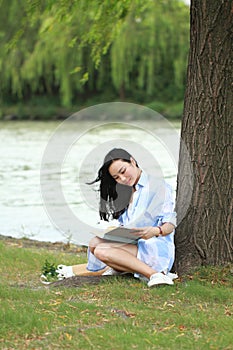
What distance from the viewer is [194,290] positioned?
167 inches

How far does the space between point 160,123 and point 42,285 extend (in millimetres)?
15535

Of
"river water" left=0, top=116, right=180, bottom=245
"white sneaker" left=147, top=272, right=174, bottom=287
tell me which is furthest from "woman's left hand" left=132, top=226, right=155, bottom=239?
"river water" left=0, top=116, right=180, bottom=245

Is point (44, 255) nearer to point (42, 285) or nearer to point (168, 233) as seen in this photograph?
point (42, 285)

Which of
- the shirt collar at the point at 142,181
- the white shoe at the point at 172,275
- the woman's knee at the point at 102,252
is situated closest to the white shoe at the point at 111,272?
the woman's knee at the point at 102,252

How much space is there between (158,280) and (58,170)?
357 inches

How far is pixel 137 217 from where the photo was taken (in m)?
4.54

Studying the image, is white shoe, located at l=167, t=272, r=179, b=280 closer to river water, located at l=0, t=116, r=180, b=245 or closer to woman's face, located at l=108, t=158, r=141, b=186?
woman's face, located at l=108, t=158, r=141, b=186

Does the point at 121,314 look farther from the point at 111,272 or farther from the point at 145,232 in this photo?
the point at 111,272

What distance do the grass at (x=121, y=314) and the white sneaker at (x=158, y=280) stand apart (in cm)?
4

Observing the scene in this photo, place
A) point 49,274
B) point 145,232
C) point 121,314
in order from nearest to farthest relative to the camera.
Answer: point 121,314, point 145,232, point 49,274

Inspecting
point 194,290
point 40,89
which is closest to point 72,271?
point 194,290

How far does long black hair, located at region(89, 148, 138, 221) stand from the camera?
4523mm

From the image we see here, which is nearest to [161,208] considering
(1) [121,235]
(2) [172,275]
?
(1) [121,235]

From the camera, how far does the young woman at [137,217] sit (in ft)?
14.7
